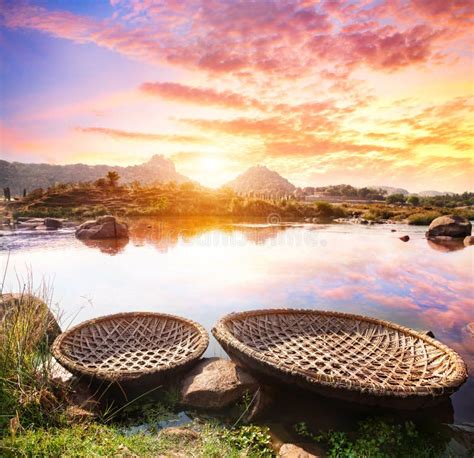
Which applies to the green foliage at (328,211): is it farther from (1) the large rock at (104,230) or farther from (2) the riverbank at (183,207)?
(1) the large rock at (104,230)

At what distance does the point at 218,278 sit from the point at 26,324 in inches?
235

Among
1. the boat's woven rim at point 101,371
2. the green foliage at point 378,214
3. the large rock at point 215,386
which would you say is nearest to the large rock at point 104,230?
the boat's woven rim at point 101,371

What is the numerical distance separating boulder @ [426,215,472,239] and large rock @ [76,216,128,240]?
583 inches

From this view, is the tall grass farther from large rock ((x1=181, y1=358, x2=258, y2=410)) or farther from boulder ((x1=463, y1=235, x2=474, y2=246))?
boulder ((x1=463, y1=235, x2=474, y2=246))

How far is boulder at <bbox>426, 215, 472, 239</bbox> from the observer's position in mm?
17594

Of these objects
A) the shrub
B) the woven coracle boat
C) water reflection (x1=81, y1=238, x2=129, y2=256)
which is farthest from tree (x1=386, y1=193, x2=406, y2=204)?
the woven coracle boat

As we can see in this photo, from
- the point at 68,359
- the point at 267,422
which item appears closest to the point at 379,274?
the point at 267,422

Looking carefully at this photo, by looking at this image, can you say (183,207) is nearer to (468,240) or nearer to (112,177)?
(112,177)

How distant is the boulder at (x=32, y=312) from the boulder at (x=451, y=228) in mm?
18034

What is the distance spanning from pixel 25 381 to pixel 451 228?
19.2 metres

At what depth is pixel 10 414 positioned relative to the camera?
296cm

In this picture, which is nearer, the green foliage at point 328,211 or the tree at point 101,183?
the tree at point 101,183

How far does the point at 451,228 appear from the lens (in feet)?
58.3

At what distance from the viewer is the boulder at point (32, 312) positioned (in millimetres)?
3902
